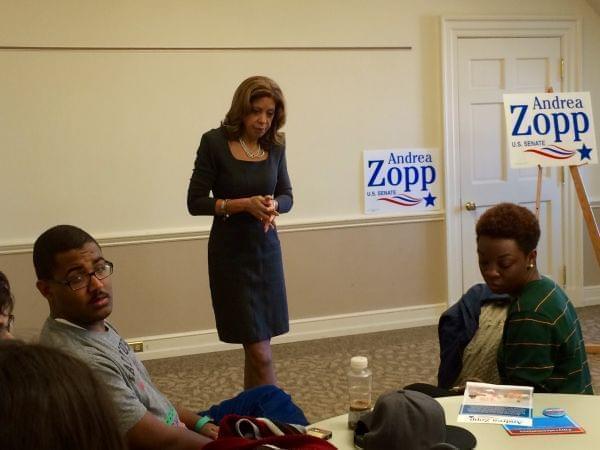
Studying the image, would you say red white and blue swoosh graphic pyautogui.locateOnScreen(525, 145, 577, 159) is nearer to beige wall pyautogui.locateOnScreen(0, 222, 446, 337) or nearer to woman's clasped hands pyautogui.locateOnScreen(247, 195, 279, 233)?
beige wall pyautogui.locateOnScreen(0, 222, 446, 337)

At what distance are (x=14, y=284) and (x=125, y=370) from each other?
279cm

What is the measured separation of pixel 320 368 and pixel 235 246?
5.05ft

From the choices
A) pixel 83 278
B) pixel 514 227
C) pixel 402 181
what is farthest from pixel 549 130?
pixel 83 278

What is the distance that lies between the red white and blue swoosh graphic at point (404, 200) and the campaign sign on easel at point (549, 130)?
0.74 m

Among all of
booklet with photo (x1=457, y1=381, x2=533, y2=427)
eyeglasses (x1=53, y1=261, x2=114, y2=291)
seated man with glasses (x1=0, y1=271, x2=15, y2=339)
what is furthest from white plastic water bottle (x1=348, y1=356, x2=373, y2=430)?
seated man with glasses (x1=0, y1=271, x2=15, y2=339)

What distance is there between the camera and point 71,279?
1778mm

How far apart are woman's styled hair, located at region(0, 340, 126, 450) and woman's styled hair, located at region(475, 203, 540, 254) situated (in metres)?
1.56

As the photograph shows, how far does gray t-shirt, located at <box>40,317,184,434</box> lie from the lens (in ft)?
5.52

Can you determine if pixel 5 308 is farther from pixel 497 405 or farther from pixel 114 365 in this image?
pixel 497 405

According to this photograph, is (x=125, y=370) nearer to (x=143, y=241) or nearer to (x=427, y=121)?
(x=143, y=241)

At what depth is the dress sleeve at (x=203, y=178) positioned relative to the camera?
9.46ft

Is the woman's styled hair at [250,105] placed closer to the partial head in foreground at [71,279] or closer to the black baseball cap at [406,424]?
the partial head in foreground at [71,279]

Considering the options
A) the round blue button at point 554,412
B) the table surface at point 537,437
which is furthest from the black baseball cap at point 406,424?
the round blue button at point 554,412

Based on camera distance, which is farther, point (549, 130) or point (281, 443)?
point (549, 130)
